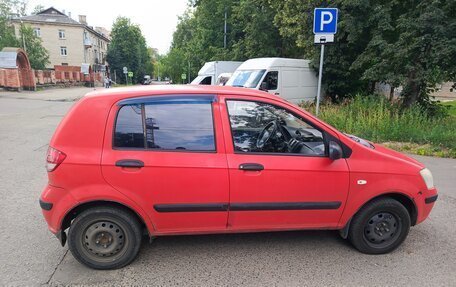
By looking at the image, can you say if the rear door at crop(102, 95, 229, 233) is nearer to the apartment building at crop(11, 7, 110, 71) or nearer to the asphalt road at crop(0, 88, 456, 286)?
the asphalt road at crop(0, 88, 456, 286)

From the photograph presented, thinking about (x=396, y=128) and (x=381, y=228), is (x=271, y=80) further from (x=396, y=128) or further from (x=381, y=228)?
(x=381, y=228)

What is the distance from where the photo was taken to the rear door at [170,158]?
3.03m

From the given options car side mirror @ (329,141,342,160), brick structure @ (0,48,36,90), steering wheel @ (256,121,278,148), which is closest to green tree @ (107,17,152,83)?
brick structure @ (0,48,36,90)

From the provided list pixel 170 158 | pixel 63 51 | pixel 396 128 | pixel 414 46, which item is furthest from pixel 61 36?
pixel 170 158

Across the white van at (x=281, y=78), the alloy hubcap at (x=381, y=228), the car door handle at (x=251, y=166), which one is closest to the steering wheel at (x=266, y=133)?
the car door handle at (x=251, y=166)

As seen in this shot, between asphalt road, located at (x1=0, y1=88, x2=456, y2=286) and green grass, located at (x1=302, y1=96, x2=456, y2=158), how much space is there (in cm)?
→ 395

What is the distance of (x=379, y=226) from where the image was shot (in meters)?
3.48

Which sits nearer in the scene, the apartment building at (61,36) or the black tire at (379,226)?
the black tire at (379,226)

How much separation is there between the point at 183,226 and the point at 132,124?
1072 mm

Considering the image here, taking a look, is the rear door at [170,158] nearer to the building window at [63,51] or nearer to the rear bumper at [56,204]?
the rear bumper at [56,204]

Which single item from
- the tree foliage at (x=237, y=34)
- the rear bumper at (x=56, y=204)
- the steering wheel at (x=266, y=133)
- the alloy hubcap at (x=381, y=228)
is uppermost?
the tree foliage at (x=237, y=34)

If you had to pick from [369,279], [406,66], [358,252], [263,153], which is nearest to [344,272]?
[369,279]

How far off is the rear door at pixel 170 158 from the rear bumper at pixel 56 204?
0.41 metres

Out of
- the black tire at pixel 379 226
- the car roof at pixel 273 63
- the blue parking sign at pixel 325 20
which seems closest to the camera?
the black tire at pixel 379 226
